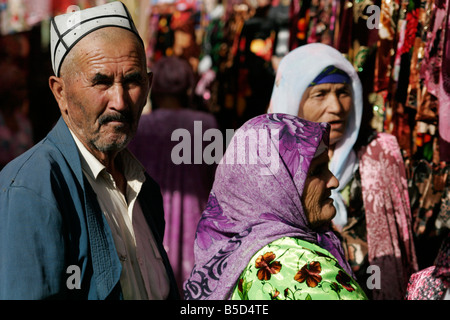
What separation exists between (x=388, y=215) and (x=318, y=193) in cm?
112

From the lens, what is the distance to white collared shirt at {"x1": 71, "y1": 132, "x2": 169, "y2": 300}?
228 cm

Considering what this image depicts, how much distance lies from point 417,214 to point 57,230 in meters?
2.12

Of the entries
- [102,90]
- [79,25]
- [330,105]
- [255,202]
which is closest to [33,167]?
[102,90]

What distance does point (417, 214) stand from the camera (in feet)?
11.4

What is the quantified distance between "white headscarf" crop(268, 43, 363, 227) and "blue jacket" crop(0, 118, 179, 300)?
161cm

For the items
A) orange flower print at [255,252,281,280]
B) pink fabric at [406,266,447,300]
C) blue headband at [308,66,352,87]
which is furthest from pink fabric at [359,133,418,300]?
orange flower print at [255,252,281,280]

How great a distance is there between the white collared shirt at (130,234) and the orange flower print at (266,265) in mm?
474

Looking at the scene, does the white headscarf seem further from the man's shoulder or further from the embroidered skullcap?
the man's shoulder

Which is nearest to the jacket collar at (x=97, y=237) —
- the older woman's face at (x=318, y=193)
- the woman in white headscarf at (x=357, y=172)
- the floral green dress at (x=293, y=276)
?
the floral green dress at (x=293, y=276)

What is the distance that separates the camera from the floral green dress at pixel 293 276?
2.01 m

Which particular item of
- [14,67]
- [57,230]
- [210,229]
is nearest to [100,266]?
[57,230]

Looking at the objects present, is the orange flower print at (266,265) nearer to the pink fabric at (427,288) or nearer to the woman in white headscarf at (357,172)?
the pink fabric at (427,288)

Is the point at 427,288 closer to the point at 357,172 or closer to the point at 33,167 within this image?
the point at 33,167

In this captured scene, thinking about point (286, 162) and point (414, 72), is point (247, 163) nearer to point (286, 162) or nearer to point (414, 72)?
point (286, 162)
